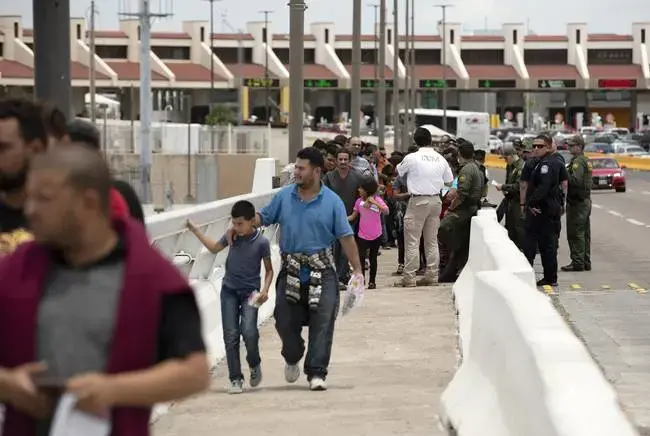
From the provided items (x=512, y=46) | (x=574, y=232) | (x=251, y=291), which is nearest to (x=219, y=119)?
(x=512, y=46)

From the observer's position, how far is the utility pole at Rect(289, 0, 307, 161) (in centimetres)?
2338

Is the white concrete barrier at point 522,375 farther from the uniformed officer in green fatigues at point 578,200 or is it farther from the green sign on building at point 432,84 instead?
the green sign on building at point 432,84

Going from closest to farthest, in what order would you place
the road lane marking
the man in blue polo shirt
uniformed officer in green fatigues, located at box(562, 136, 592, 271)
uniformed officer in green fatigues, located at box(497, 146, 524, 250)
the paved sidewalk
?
1. the paved sidewalk
2. the man in blue polo shirt
3. uniformed officer in green fatigues, located at box(497, 146, 524, 250)
4. uniformed officer in green fatigues, located at box(562, 136, 592, 271)
5. the road lane marking

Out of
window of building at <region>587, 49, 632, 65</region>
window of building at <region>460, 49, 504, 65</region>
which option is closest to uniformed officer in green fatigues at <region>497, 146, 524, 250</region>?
window of building at <region>460, 49, 504, 65</region>

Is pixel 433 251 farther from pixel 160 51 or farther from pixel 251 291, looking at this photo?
pixel 160 51

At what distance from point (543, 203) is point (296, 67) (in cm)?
640

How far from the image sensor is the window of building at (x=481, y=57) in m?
141

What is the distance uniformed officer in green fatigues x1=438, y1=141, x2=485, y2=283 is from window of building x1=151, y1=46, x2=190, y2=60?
380ft

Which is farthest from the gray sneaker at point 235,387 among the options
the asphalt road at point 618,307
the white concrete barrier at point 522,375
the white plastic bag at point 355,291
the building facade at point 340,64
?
the building facade at point 340,64

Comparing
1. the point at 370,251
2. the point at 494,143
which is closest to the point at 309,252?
the point at 370,251

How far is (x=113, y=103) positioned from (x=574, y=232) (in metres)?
83.8

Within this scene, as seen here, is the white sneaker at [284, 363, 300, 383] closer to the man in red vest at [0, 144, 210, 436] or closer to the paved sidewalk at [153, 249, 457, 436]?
the paved sidewalk at [153, 249, 457, 436]

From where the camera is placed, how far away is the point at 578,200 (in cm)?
2130

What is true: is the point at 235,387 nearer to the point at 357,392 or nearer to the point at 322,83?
the point at 357,392
